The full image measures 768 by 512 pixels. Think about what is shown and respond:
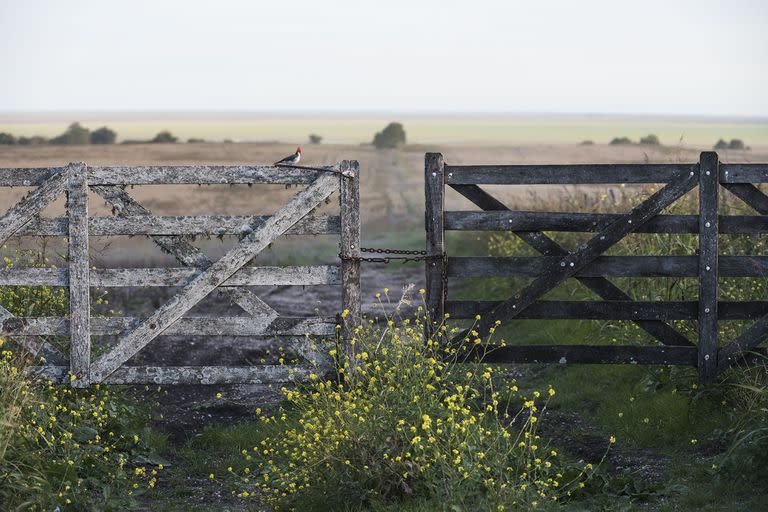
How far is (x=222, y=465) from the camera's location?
9.15 meters

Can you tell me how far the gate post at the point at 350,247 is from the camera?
30.2 ft

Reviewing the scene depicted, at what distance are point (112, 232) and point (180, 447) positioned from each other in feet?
7.72

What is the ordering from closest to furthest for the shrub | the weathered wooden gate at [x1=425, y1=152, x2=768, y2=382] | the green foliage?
the shrub → the green foliage → the weathered wooden gate at [x1=425, y1=152, x2=768, y2=382]

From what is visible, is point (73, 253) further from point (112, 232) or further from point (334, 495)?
point (334, 495)

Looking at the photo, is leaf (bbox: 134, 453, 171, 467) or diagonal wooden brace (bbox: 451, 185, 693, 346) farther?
diagonal wooden brace (bbox: 451, 185, 693, 346)

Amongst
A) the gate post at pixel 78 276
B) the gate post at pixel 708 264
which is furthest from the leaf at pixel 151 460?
the gate post at pixel 708 264

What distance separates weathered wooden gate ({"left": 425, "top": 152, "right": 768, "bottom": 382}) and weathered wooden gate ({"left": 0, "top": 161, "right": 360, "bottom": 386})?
3.36 ft

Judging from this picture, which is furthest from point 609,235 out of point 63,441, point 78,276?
point 63,441

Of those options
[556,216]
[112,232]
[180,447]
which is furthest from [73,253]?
[556,216]

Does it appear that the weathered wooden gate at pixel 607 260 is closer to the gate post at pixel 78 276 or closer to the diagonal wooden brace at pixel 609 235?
the diagonal wooden brace at pixel 609 235

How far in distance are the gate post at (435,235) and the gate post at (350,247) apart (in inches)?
27.6

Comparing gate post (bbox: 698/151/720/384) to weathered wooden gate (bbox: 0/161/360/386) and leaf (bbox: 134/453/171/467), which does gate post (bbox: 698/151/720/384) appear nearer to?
weathered wooden gate (bbox: 0/161/360/386)

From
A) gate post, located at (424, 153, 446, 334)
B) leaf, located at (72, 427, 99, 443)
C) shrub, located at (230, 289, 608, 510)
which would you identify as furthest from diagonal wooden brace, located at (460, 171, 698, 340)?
leaf, located at (72, 427, 99, 443)

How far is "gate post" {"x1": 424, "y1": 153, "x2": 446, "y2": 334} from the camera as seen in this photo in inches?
364
